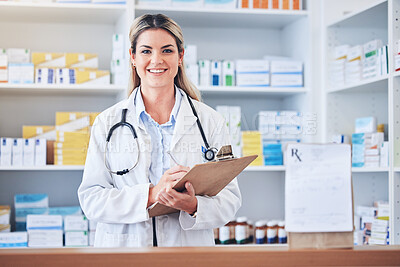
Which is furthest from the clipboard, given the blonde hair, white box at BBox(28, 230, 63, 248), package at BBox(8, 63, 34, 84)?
package at BBox(8, 63, 34, 84)

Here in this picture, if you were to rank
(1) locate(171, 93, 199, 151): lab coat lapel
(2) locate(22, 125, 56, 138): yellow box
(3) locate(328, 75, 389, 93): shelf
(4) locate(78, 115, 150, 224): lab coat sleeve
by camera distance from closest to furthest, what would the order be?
(4) locate(78, 115, 150, 224): lab coat sleeve < (1) locate(171, 93, 199, 151): lab coat lapel < (3) locate(328, 75, 389, 93): shelf < (2) locate(22, 125, 56, 138): yellow box

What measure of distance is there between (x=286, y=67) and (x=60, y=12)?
153 cm

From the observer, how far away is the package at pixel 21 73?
2.97 m

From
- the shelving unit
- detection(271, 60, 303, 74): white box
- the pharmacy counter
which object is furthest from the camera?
detection(271, 60, 303, 74): white box

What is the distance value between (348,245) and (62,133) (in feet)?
7.42

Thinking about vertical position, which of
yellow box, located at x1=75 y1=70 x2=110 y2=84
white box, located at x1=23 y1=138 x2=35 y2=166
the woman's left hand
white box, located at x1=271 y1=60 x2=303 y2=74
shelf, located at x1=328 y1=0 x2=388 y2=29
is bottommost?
the woman's left hand

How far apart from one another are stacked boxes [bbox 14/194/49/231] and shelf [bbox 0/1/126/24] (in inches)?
46.6

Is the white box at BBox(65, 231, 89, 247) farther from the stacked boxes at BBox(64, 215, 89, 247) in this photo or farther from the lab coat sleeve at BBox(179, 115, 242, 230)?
the lab coat sleeve at BBox(179, 115, 242, 230)

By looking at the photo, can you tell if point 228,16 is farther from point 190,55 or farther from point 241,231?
point 241,231

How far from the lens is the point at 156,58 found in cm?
193

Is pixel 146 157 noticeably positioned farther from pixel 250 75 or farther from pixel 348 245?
pixel 250 75

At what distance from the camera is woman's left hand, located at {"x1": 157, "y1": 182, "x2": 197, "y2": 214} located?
162 cm

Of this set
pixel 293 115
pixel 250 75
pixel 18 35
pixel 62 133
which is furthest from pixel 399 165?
pixel 18 35

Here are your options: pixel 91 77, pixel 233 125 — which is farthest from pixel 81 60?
pixel 233 125
